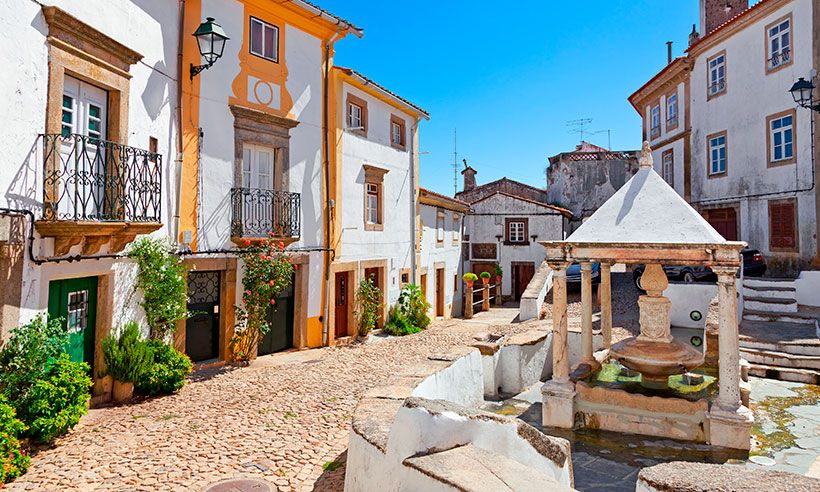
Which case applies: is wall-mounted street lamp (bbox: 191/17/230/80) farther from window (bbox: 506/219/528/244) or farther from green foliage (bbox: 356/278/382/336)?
window (bbox: 506/219/528/244)

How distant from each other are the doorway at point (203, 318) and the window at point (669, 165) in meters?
22.8

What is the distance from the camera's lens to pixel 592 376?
27.8 ft

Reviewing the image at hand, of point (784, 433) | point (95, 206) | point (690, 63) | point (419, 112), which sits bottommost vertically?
point (784, 433)

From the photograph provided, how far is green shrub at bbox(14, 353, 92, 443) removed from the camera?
19.6 feet

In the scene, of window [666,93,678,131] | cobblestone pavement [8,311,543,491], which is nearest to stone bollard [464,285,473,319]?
cobblestone pavement [8,311,543,491]

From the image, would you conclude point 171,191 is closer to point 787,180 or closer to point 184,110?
point 184,110

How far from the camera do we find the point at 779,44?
17562mm

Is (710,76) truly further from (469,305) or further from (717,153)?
(469,305)

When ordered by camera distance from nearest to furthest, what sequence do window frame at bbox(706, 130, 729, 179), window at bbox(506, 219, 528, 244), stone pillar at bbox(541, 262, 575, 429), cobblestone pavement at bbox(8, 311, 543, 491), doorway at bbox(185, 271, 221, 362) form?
cobblestone pavement at bbox(8, 311, 543, 491)
stone pillar at bbox(541, 262, 575, 429)
doorway at bbox(185, 271, 221, 362)
window frame at bbox(706, 130, 729, 179)
window at bbox(506, 219, 528, 244)

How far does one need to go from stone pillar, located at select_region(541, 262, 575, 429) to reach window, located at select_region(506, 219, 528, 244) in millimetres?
21926

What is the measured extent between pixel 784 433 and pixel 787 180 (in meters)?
14.6

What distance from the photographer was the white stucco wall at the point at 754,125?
54.6 ft

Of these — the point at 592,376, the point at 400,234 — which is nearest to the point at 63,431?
the point at 592,376

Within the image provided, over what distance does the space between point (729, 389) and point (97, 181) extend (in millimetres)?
10107
